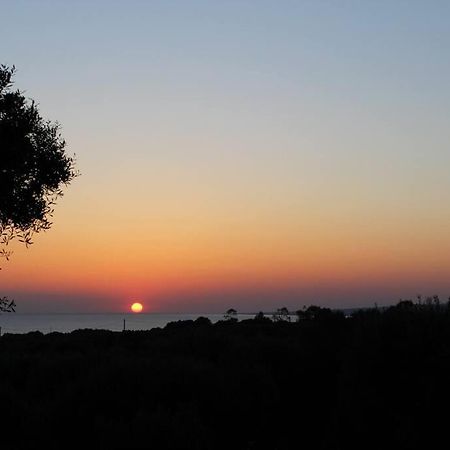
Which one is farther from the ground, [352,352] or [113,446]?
[352,352]

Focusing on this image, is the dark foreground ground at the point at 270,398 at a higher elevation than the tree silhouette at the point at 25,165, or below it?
below

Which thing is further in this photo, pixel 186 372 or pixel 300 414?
pixel 186 372

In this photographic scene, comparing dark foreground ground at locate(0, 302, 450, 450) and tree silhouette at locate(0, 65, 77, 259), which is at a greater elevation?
tree silhouette at locate(0, 65, 77, 259)

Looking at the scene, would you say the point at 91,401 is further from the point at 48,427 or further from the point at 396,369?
the point at 396,369

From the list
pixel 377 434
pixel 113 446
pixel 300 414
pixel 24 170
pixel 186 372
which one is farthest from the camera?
pixel 24 170

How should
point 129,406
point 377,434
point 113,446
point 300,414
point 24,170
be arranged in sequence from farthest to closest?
1. point 24,170
2. point 300,414
3. point 129,406
4. point 377,434
5. point 113,446

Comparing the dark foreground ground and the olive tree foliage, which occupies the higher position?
the olive tree foliage

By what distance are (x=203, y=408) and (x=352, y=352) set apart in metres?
3.13

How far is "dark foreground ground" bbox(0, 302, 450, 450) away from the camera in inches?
403

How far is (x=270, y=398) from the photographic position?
41.0 ft

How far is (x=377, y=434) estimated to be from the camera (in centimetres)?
1042

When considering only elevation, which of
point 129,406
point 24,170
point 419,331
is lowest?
point 129,406

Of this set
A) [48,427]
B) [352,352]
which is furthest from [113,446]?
[352,352]

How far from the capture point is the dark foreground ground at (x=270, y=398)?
10.2 m
